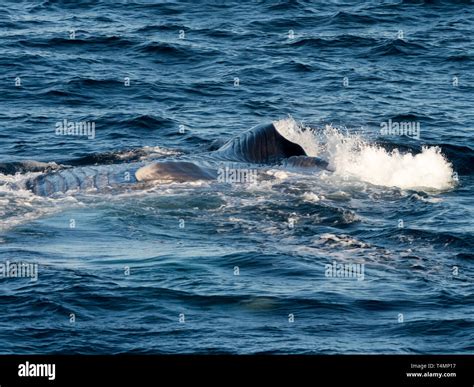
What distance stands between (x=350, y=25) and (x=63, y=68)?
1165 cm

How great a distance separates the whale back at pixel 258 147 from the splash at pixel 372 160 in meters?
1.32

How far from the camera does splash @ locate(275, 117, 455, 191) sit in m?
27.8

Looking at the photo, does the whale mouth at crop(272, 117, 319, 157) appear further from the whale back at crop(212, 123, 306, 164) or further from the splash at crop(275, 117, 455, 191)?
the whale back at crop(212, 123, 306, 164)

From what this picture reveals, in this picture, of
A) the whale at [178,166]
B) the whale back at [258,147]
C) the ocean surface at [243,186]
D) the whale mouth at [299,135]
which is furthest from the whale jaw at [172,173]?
the whale mouth at [299,135]

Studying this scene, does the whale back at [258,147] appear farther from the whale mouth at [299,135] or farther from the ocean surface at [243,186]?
the whale mouth at [299,135]

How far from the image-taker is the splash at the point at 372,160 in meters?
27.8

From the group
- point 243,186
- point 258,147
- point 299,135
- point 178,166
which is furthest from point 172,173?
point 299,135

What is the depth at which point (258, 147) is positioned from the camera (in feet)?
92.0

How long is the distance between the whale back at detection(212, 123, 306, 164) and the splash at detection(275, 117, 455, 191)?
132 cm

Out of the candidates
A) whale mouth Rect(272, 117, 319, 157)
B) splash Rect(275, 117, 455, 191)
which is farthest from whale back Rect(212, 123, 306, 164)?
whale mouth Rect(272, 117, 319, 157)

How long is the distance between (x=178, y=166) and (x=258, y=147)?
235cm

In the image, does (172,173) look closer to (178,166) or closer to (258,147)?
(178,166)

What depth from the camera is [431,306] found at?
734 inches
